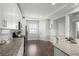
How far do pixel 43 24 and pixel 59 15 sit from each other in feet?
8.10

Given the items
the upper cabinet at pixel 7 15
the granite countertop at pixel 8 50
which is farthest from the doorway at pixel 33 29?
the granite countertop at pixel 8 50

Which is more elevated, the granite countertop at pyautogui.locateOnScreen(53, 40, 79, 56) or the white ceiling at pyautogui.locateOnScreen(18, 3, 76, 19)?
the white ceiling at pyautogui.locateOnScreen(18, 3, 76, 19)

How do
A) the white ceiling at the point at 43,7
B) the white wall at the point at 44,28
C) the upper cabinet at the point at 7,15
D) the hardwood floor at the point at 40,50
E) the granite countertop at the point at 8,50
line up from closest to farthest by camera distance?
1. the granite countertop at the point at 8,50
2. the upper cabinet at the point at 7,15
3. the hardwood floor at the point at 40,50
4. the white ceiling at the point at 43,7
5. the white wall at the point at 44,28

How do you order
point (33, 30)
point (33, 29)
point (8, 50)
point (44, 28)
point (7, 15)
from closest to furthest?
point (8, 50) < point (7, 15) < point (33, 30) < point (33, 29) < point (44, 28)

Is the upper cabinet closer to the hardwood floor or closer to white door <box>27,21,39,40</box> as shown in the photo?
the hardwood floor

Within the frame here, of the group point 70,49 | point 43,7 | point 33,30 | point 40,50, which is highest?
point 43,7

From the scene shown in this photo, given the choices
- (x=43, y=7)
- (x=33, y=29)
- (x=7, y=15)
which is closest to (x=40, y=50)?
(x=43, y=7)

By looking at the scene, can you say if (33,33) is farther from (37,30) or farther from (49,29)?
(49,29)

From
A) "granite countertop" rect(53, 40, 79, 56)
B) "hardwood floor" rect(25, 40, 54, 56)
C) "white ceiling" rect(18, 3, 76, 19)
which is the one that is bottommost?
"hardwood floor" rect(25, 40, 54, 56)

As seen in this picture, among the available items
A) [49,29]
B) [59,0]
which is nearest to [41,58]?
[59,0]

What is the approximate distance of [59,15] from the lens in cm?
439

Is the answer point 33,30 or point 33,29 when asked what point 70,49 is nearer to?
point 33,30

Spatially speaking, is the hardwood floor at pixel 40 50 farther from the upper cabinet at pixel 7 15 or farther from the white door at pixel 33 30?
the white door at pixel 33 30

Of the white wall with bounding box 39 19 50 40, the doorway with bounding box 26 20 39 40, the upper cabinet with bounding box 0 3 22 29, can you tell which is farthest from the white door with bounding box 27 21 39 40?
the upper cabinet with bounding box 0 3 22 29
